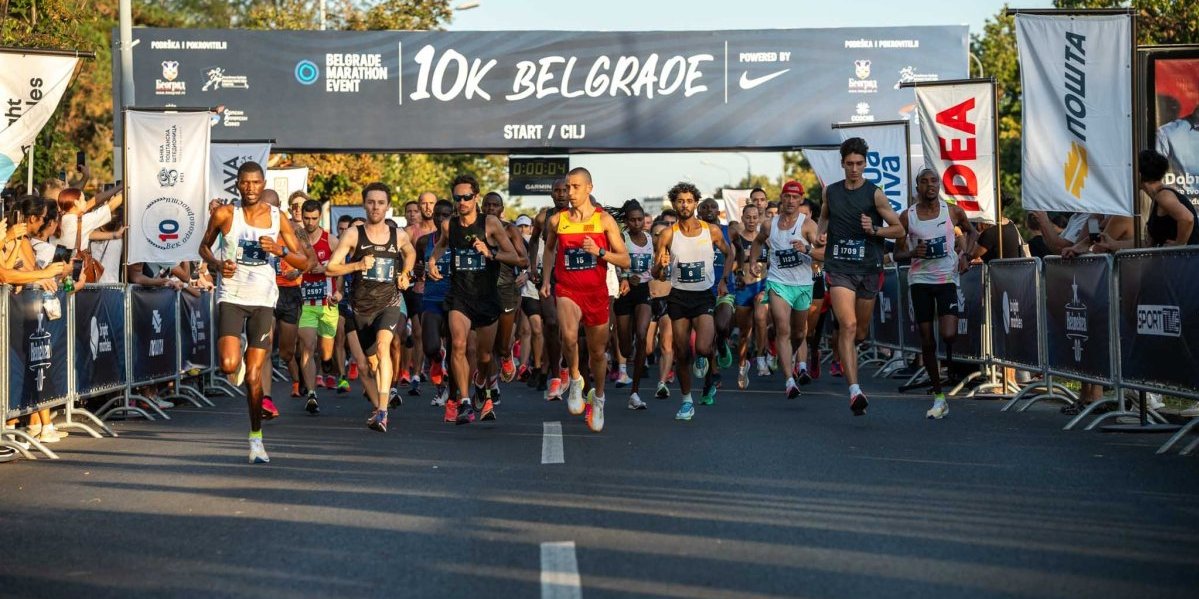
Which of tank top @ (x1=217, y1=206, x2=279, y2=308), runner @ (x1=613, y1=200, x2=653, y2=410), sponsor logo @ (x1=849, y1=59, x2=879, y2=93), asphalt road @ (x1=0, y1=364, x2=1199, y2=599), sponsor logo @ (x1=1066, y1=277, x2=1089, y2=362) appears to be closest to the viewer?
asphalt road @ (x1=0, y1=364, x2=1199, y2=599)

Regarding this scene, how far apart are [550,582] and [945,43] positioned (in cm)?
2626

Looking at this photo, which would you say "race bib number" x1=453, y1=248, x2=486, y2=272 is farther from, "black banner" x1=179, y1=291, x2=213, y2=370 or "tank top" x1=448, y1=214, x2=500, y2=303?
"black banner" x1=179, y1=291, x2=213, y2=370

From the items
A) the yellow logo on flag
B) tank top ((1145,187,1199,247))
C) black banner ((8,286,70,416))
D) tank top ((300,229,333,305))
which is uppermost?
the yellow logo on flag

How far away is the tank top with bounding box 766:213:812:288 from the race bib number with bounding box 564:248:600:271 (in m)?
4.76

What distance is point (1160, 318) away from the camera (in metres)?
12.1

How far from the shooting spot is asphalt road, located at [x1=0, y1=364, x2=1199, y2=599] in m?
6.54

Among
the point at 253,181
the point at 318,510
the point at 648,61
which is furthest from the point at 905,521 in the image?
the point at 648,61

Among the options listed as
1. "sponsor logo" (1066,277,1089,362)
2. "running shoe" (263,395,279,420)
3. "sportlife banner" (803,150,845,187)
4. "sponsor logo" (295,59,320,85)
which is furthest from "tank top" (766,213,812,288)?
"sponsor logo" (295,59,320,85)

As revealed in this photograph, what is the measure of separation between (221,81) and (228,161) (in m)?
8.99

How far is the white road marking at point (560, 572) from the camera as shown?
621 cm

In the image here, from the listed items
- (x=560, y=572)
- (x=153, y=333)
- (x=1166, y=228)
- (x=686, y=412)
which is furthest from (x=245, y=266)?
(x=1166, y=228)

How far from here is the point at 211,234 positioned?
12.2 meters

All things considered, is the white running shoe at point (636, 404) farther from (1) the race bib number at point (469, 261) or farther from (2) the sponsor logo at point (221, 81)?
(2) the sponsor logo at point (221, 81)

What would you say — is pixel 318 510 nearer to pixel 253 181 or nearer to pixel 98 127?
pixel 253 181
